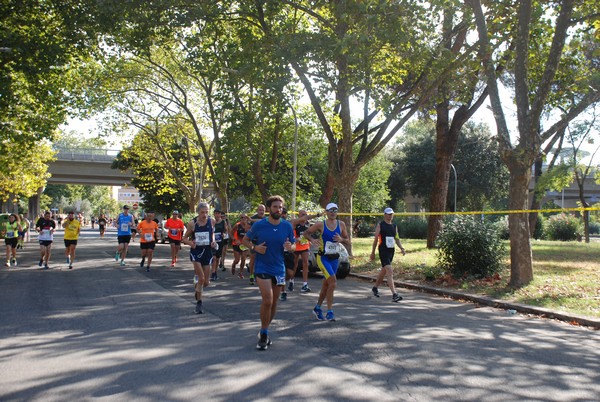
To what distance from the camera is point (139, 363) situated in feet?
19.6

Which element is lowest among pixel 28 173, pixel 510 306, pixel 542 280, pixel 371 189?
pixel 510 306

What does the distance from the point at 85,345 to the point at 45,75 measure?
1748 centimetres

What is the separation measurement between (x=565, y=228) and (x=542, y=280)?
948 inches

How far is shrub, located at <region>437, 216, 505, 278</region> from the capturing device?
13.8 metres

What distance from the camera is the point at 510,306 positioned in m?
10.9

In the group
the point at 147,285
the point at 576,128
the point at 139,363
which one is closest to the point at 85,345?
the point at 139,363

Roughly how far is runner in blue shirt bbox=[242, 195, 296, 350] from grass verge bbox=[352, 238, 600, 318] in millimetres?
5609

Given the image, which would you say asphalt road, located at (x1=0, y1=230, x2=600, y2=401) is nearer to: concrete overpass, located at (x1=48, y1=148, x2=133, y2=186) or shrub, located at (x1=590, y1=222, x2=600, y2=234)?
concrete overpass, located at (x1=48, y1=148, x2=133, y2=186)

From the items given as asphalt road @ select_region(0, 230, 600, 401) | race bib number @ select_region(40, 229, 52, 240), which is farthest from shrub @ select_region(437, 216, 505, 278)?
race bib number @ select_region(40, 229, 52, 240)

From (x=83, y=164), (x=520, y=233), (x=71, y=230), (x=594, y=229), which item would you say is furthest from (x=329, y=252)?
(x=594, y=229)

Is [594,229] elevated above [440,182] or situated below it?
below

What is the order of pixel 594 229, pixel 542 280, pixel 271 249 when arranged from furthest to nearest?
1. pixel 594 229
2. pixel 542 280
3. pixel 271 249

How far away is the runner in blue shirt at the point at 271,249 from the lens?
706 centimetres

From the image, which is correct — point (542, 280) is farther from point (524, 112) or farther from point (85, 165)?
point (85, 165)
